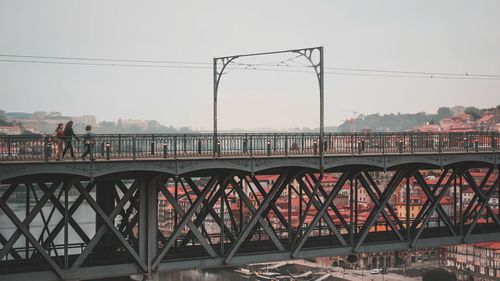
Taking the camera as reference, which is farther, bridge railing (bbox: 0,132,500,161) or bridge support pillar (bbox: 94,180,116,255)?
bridge support pillar (bbox: 94,180,116,255)

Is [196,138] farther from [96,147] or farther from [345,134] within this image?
[345,134]

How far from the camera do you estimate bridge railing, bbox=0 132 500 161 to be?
25422 millimetres

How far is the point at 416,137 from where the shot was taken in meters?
33.8

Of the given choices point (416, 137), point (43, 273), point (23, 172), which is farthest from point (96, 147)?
point (416, 137)

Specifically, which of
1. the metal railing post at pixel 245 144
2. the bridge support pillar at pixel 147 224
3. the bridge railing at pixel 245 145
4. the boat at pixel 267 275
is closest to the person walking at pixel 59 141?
the bridge railing at pixel 245 145

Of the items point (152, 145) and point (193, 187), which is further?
point (193, 187)

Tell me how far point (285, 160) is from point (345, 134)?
450cm

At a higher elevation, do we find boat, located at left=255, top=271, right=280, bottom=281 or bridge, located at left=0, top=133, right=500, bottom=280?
→ bridge, located at left=0, top=133, right=500, bottom=280

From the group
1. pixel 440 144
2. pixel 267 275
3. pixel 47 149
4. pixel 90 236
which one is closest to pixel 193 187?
pixel 47 149

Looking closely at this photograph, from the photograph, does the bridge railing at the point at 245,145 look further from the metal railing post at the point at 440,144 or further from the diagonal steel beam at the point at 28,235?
the diagonal steel beam at the point at 28,235

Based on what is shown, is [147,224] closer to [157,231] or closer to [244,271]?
[157,231]

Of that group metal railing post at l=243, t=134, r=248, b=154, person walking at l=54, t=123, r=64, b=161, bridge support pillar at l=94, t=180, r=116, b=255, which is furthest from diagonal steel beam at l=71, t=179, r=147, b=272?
metal railing post at l=243, t=134, r=248, b=154

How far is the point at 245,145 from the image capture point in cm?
2941

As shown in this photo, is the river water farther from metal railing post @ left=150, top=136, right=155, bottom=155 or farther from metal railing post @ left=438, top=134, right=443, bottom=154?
metal railing post @ left=150, top=136, right=155, bottom=155
